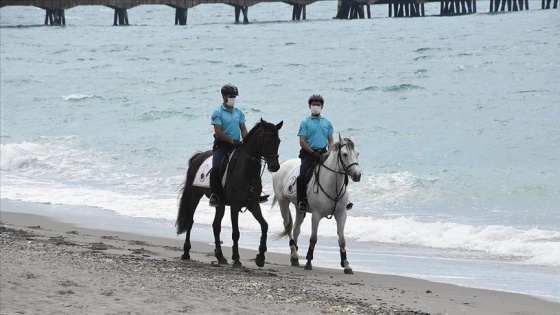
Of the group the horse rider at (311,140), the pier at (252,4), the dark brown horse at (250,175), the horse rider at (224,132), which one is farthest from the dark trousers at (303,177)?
the pier at (252,4)

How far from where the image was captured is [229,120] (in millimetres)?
13312

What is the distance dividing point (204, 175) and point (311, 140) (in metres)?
1.40

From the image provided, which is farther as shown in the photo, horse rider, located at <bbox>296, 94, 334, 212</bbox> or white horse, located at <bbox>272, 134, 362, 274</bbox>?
horse rider, located at <bbox>296, 94, 334, 212</bbox>

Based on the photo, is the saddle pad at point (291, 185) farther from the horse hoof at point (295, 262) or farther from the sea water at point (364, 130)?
the sea water at point (364, 130)

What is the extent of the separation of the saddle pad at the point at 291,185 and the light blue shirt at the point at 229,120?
38.9 inches

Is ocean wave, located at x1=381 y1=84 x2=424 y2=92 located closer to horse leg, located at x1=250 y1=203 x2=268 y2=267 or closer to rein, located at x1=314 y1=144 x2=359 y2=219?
rein, located at x1=314 y1=144 x2=359 y2=219

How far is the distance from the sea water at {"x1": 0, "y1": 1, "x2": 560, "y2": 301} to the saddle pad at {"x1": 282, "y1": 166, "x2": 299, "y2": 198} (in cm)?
102

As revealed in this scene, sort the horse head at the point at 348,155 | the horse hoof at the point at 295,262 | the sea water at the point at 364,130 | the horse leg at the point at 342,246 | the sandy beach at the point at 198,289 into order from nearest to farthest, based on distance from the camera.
→ the sandy beach at the point at 198,289, the horse head at the point at 348,155, the horse leg at the point at 342,246, the horse hoof at the point at 295,262, the sea water at the point at 364,130

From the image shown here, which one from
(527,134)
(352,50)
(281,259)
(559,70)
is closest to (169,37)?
(352,50)

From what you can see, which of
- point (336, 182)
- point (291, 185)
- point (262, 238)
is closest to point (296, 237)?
point (291, 185)

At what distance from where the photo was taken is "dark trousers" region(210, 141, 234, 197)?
13.3 m

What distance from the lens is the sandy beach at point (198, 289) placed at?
988 cm

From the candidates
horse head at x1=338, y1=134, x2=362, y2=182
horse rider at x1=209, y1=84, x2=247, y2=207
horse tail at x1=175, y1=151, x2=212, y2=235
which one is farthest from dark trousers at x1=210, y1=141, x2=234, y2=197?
horse head at x1=338, y1=134, x2=362, y2=182

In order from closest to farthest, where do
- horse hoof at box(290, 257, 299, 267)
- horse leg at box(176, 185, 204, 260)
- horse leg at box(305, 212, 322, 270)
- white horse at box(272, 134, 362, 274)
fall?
white horse at box(272, 134, 362, 274) → horse leg at box(305, 212, 322, 270) → horse hoof at box(290, 257, 299, 267) → horse leg at box(176, 185, 204, 260)
